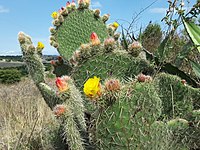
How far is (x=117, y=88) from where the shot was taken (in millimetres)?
1585

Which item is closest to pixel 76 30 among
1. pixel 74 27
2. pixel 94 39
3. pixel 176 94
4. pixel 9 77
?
pixel 74 27

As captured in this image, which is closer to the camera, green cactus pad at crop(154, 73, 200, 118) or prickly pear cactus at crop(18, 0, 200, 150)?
prickly pear cactus at crop(18, 0, 200, 150)

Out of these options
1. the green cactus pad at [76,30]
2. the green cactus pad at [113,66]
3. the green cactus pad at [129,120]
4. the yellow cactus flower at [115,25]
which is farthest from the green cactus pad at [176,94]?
the yellow cactus flower at [115,25]

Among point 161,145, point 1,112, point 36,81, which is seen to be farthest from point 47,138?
point 1,112

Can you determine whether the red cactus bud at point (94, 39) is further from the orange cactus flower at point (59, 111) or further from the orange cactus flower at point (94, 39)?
the orange cactus flower at point (59, 111)

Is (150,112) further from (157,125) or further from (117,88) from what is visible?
(117,88)

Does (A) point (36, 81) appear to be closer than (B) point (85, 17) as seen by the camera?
Yes

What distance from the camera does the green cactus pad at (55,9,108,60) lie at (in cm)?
314

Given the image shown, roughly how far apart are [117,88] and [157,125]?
262 mm

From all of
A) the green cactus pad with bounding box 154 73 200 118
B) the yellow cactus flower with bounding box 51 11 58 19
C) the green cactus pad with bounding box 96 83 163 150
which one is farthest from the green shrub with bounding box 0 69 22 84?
the green cactus pad with bounding box 96 83 163 150

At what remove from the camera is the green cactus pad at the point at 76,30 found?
10.3 feet

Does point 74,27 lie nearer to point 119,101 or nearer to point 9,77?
point 119,101

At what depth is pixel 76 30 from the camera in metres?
3.20

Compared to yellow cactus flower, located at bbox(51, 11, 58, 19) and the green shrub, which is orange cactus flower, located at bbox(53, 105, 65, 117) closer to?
yellow cactus flower, located at bbox(51, 11, 58, 19)
